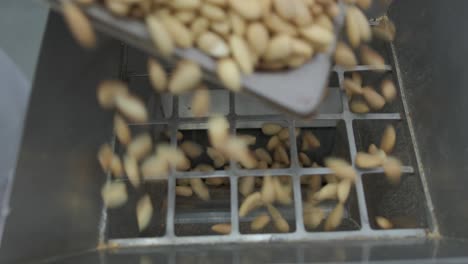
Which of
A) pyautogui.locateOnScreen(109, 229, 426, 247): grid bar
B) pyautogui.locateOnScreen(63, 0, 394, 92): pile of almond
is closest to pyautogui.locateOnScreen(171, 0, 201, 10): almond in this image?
pyautogui.locateOnScreen(63, 0, 394, 92): pile of almond

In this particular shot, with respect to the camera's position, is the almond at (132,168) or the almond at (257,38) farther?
the almond at (132,168)

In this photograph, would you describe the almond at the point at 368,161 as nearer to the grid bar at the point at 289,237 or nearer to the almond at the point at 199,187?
the grid bar at the point at 289,237

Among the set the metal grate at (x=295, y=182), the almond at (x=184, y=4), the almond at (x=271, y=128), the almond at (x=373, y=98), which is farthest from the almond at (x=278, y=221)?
the almond at (x=184, y=4)

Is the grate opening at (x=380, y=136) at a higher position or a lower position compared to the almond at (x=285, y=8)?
lower

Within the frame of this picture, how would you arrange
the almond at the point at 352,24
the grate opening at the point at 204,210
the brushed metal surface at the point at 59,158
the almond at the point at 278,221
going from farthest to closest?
the grate opening at the point at 204,210, the almond at the point at 278,221, the almond at the point at 352,24, the brushed metal surface at the point at 59,158

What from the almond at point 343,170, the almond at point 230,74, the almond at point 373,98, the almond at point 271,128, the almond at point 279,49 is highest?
the almond at point 373,98

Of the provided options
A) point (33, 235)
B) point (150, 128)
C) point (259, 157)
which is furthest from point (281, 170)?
point (33, 235)

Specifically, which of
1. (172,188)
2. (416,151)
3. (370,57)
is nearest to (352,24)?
(370,57)

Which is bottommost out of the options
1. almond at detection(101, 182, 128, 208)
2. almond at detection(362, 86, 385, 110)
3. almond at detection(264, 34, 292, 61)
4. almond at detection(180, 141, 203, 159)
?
almond at detection(101, 182, 128, 208)

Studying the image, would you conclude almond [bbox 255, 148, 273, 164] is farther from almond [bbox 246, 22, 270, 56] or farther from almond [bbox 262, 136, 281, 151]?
almond [bbox 246, 22, 270, 56]

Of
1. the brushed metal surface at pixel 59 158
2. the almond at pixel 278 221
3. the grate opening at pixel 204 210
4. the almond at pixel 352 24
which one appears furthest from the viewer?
the grate opening at pixel 204 210
